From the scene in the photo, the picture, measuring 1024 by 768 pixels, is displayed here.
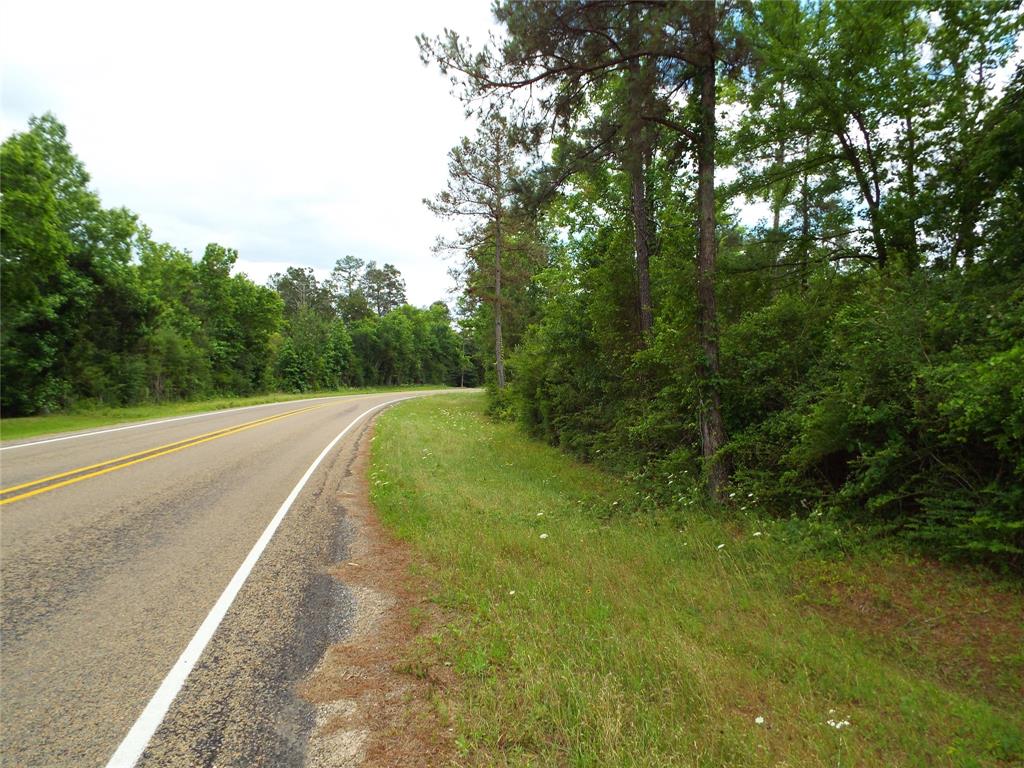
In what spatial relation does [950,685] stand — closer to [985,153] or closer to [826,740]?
[826,740]

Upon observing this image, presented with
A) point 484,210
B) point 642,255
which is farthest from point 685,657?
point 484,210

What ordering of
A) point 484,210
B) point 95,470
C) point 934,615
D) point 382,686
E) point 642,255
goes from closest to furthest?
point 382,686, point 934,615, point 95,470, point 642,255, point 484,210

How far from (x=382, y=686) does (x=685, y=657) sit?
6.70 ft

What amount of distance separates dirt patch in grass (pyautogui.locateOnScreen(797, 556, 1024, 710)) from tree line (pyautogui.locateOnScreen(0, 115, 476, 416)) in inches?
949

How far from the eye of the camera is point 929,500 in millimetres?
5074

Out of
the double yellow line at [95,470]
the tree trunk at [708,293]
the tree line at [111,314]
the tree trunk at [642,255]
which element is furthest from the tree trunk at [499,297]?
the tree trunk at [708,293]

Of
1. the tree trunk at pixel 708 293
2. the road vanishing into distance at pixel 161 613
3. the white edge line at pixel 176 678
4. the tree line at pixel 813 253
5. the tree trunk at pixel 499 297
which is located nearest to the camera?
the white edge line at pixel 176 678

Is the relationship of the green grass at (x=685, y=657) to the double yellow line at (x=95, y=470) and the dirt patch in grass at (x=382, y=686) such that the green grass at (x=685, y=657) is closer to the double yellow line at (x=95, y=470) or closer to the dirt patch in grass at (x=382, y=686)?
the dirt patch in grass at (x=382, y=686)

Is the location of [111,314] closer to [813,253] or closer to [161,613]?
[161,613]

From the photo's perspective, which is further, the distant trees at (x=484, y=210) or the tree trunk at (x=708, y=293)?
the distant trees at (x=484, y=210)

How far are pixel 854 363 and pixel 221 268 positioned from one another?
4884 cm

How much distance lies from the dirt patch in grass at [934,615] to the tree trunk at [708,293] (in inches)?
101

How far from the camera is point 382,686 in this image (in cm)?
337

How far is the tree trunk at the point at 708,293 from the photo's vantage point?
290 inches
